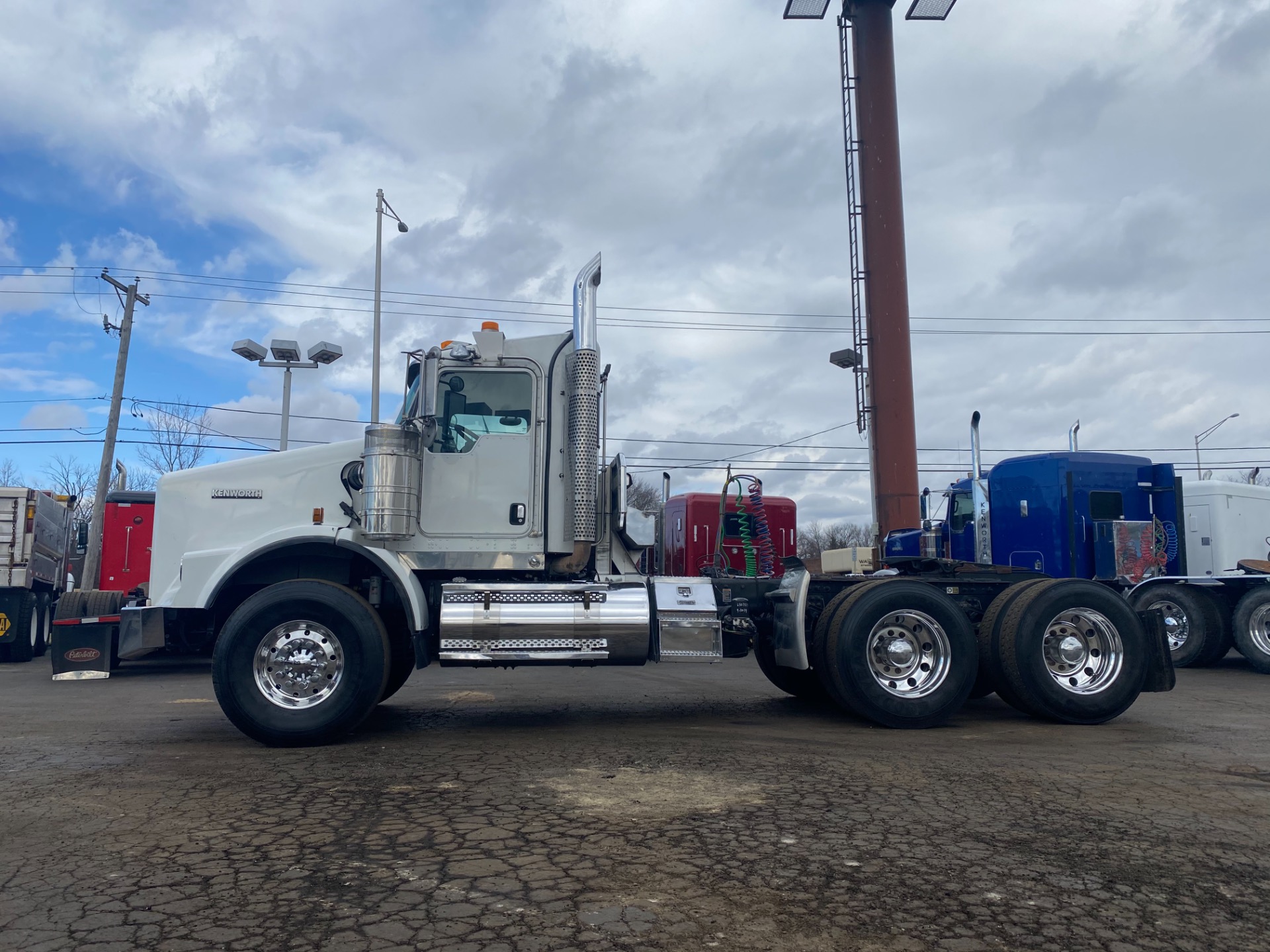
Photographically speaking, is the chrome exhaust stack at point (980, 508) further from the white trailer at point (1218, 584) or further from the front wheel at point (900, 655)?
the front wheel at point (900, 655)

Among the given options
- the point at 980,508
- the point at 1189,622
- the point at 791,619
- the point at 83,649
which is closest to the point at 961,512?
the point at 980,508

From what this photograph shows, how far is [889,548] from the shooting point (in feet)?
52.2

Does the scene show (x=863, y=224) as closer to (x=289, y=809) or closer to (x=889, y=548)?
(x=889, y=548)

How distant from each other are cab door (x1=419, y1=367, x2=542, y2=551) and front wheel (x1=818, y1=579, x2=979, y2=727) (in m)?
2.63

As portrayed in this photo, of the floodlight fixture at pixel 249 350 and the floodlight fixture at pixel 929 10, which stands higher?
the floodlight fixture at pixel 929 10

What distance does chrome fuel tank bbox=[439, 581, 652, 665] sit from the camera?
7.22 meters

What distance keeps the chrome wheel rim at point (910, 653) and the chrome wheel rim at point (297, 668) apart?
418cm

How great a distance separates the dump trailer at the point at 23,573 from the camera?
15.5 metres

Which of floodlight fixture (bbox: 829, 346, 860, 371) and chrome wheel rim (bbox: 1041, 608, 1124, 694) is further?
floodlight fixture (bbox: 829, 346, 860, 371)

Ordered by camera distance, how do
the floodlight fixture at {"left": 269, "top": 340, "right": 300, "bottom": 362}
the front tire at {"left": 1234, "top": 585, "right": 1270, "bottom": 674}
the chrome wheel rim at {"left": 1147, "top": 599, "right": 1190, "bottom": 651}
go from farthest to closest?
the floodlight fixture at {"left": 269, "top": 340, "right": 300, "bottom": 362} → the chrome wheel rim at {"left": 1147, "top": 599, "right": 1190, "bottom": 651} → the front tire at {"left": 1234, "top": 585, "right": 1270, "bottom": 674}

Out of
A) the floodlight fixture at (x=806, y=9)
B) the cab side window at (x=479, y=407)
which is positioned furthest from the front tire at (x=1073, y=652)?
the floodlight fixture at (x=806, y=9)

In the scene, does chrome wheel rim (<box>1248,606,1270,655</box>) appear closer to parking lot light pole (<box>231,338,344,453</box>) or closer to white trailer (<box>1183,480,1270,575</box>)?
white trailer (<box>1183,480,1270,575</box>)

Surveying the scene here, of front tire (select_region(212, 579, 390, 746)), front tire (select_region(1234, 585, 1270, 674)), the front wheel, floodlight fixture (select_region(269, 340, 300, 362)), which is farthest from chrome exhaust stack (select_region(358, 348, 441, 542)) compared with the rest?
floodlight fixture (select_region(269, 340, 300, 362))

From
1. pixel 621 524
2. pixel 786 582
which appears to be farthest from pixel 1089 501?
pixel 621 524
